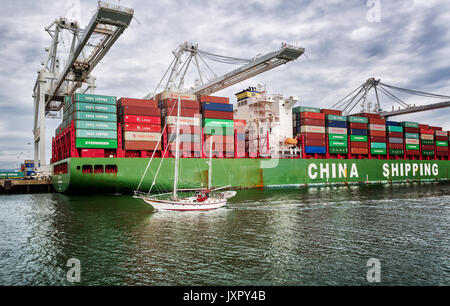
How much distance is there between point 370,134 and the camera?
2581 inches

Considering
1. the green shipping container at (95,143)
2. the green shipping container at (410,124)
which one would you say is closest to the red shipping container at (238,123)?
the green shipping container at (95,143)

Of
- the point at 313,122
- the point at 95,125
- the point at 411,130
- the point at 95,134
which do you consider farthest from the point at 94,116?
the point at 411,130

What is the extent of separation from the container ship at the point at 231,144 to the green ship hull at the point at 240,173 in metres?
0.13

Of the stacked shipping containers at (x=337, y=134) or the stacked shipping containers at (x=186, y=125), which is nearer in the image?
the stacked shipping containers at (x=186, y=125)

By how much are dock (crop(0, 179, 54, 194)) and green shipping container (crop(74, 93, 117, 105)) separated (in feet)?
74.6

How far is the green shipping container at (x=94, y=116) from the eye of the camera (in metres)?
39.4

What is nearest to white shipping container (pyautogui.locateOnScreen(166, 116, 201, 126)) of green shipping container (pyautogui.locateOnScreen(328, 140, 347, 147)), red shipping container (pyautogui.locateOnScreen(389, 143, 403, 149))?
green shipping container (pyautogui.locateOnScreen(328, 140, 347, 147))

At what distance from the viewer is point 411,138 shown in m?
73.0

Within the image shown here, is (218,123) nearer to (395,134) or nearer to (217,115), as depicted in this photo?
(217,115)

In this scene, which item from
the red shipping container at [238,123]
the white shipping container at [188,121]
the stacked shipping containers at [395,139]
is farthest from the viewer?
the stacked shipping containers at [395,139]

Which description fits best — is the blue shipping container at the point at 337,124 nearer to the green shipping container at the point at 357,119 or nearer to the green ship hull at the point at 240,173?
the green shipping container at the point at 357,119

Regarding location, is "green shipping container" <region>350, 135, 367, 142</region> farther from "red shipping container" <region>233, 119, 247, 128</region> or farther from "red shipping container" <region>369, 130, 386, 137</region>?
"red shipping container" <region>233, 119, 247, 128</region>
